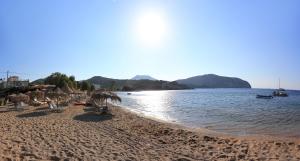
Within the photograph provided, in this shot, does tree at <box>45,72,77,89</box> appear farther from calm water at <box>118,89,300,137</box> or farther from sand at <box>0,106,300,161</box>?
sand at <box>0,106,300,161</box>

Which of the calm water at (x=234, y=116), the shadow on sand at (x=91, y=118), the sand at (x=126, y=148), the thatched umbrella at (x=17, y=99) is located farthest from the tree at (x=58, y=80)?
the sand at (x=126, y=148)

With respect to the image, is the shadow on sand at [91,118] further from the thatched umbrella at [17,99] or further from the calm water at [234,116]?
the thatched umbrella at [17,99]

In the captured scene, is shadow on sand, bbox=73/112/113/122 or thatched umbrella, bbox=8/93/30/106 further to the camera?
thatched umbrella, bbox=8/93/30/106

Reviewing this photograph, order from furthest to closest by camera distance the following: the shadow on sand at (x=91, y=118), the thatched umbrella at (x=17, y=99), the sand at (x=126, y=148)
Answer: the thatched umbrella at (x=17, y=99) < the shadow on sand at (x=91, y=118) < the sand at (x=126, y=148)

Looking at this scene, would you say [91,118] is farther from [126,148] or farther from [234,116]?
[234,116]

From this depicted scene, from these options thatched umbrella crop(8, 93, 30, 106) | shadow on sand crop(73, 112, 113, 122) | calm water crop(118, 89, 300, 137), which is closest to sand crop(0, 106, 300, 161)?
shadow on sand crop(73, 112, 113, 122)

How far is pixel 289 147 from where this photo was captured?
11.4 metres

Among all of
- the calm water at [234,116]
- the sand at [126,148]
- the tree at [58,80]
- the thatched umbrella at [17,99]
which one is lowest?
the calm water at [234,116]

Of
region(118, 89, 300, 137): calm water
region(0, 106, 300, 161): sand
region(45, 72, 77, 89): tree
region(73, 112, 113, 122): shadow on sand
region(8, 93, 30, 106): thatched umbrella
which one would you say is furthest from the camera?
region(45, 72, 77, 89): tree

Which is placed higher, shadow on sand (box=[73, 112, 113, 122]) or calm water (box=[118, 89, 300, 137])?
shadow on sand (box=[73, 112, 113, 122])

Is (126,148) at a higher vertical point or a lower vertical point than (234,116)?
higher

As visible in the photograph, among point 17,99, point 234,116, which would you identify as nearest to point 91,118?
point 17,99

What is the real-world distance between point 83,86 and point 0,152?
85192 millimetres

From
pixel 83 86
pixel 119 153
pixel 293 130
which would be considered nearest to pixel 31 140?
pixel 119 153
